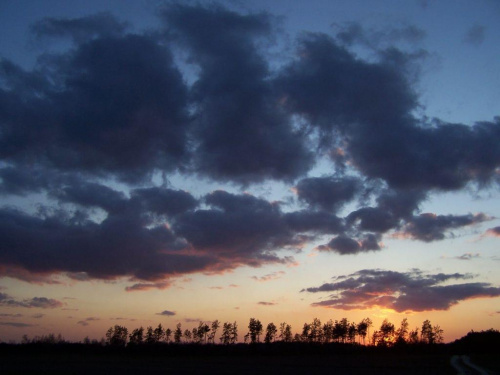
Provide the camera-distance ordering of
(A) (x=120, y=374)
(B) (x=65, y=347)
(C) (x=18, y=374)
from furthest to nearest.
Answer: (B) (x=65, y=347) < (A) (x=120, y=374) < (C) (x=18, y=374)

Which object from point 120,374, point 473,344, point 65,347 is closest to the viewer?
point 120,374

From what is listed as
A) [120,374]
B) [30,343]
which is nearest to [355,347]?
[30,343]

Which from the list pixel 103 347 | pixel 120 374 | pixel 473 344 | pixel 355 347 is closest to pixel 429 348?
pixel 473 344

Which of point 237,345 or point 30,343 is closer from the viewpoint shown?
point 30,343

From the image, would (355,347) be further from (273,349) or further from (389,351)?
(273,349)

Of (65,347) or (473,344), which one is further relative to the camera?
(473,344)

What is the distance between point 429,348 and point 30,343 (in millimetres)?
115389

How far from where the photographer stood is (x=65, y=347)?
125 metres

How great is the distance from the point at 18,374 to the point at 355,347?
379 ft

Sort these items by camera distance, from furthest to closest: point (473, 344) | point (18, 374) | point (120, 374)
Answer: point (473, 344) < point (120, 374) < point (18, 374)

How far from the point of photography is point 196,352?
409 ft

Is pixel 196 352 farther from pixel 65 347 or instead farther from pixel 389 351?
pixel 389 351

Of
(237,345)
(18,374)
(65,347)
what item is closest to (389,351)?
(237,345)

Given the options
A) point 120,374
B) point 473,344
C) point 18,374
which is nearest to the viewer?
point 18,374
